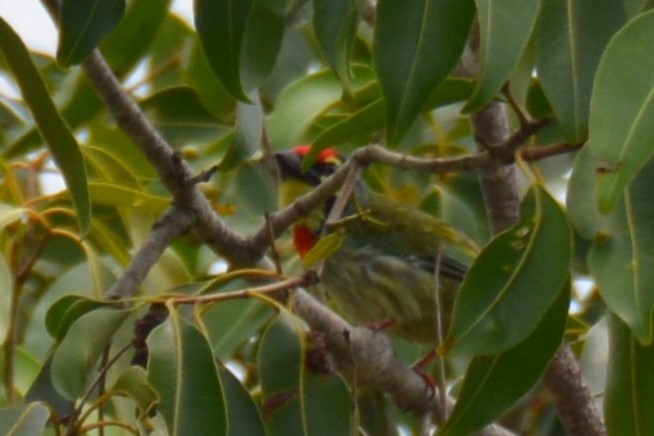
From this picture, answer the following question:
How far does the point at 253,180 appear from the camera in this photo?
378 cm

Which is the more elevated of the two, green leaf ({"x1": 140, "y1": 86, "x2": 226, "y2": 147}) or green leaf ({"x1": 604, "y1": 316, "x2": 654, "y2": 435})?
green leaf ({"x1": 140, "y1": 86, "x2": 226, "y2": 147})

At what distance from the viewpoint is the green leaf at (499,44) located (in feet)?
7.21

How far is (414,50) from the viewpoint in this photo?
89.0 inches

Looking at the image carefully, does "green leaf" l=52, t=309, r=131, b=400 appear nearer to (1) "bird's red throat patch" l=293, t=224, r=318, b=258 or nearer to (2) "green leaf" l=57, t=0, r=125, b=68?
(2) "green leaf" l=57, t=0, r=125, b=68

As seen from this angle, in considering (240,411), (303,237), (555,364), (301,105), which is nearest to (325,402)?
(240,411)

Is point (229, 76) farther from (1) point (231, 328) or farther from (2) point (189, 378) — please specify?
(1) point (231, 328)

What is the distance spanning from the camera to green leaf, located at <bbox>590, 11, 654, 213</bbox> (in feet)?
6.59

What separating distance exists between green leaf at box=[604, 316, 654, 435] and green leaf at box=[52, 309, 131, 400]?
31.8 inches

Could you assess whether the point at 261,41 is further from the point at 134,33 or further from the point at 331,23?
the point at 134,33

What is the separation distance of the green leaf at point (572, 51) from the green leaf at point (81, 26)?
679 millimetres

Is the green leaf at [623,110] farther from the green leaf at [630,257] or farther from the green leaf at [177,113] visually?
the green leaf at [177,113]

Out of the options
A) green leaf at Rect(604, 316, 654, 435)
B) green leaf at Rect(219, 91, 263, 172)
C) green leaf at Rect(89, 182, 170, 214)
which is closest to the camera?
green leaf at Rect(604, 316, 654, 435)

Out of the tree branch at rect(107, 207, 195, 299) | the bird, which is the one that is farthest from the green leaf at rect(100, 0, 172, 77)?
the bird

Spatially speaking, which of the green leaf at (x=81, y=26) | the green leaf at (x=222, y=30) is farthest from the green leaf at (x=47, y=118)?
the green leaf at (x=222, y=30)
